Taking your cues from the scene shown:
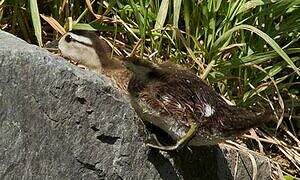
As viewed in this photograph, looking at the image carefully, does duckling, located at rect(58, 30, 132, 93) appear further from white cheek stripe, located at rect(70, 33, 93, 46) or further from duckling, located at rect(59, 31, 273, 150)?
duckling, located at rect(59, 31, 273, 150)

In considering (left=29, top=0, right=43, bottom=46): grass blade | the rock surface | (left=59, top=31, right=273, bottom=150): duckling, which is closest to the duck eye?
(left=29, top=0, right=43, bottom=46): grass blade

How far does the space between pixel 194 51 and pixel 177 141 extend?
0.96m

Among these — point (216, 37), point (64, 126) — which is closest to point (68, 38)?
point (64, 126)

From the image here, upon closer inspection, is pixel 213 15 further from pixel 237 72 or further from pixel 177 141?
pixel 177 141

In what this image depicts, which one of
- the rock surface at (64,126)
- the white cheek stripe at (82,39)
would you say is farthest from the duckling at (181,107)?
the white cheek stripe at (82,39)

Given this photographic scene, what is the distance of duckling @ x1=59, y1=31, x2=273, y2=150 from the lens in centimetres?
263

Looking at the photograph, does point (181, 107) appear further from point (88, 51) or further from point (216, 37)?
point (216, 37)

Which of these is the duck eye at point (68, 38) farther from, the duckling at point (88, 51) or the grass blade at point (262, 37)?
the grass blade at point (262, 37)

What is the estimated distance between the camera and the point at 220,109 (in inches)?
107

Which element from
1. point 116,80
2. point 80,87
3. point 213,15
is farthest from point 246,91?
point 80,87

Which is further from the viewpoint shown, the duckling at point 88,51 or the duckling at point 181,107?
the duckling at point 88,51

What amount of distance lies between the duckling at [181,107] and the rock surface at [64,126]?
0.35 ft

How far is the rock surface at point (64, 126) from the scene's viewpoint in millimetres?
2641

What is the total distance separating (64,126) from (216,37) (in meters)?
1.10
